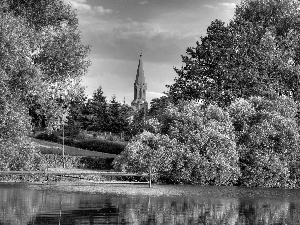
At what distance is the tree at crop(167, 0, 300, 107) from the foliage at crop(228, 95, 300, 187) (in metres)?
5.08

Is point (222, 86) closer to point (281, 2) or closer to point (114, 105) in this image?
point (281, 2)

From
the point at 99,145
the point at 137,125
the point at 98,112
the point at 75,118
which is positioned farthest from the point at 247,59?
the point at 98,112

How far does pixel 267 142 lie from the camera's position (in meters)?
40.4

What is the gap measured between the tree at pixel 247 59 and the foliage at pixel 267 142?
5083 mm

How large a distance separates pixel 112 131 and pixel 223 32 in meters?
43.3

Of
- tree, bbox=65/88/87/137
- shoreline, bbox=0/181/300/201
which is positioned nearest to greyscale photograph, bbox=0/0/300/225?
shoreline, bbox=0/181/300/201

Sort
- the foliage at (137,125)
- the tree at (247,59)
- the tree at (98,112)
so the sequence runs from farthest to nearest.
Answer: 1. the tree at (98,112)
2. the tree at (247,59)
3. the foliage at (137,125)

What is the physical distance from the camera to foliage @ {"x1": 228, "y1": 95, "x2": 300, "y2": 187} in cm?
3953

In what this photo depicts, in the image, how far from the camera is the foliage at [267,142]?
3953cm

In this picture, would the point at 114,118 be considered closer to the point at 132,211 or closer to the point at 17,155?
the point at 17,155

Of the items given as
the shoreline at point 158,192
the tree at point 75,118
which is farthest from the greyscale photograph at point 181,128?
the tree at point 75,118

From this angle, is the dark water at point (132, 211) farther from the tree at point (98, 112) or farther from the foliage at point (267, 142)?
the tree at point (98, 112)

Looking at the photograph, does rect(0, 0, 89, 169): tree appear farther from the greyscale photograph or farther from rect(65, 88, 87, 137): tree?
rect(65, 88, 87, 137): tree

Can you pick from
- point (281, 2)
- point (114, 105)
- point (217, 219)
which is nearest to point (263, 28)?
point (281, 2)
